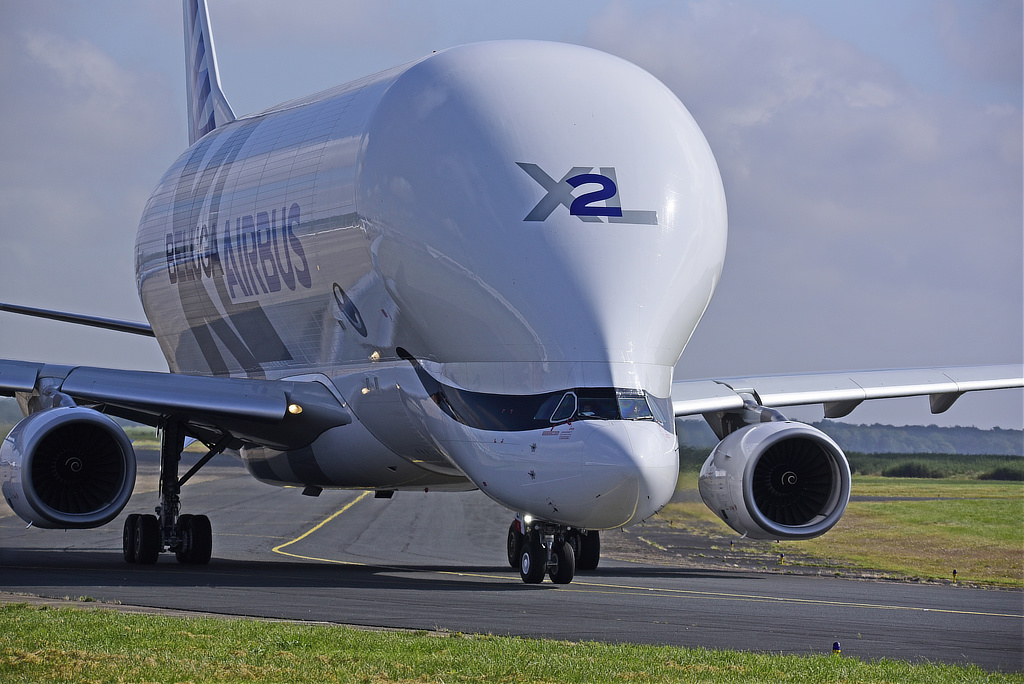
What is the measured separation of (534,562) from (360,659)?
21.6 feet

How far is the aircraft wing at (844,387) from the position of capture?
686 inches

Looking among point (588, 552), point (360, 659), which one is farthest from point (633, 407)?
point (588, 552)

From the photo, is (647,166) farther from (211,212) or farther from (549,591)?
(211,212)

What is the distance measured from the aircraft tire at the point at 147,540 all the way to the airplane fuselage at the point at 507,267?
2682mm

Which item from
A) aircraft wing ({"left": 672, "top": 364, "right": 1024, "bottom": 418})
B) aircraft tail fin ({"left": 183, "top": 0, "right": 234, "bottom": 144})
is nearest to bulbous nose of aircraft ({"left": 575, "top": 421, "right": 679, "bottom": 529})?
aircraft wing ({"left": 672, "top": 364, "right": 1024, "bottom": 418})

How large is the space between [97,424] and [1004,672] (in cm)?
1046

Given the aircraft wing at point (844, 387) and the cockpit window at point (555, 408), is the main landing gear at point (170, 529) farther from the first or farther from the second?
the aircraft wing at point (844, 387)

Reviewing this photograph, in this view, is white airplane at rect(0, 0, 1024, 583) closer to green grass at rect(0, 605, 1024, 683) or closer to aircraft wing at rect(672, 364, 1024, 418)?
aircraft wing at rect(672, 364, 1024, 418)

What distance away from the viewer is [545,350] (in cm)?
1308

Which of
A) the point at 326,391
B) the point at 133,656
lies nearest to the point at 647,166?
the point at 326,391

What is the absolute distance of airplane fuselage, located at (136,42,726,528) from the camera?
505 inches

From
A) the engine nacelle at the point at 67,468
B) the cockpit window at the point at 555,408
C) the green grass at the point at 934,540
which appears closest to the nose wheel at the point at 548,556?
the cockpit window at the point at 555,408

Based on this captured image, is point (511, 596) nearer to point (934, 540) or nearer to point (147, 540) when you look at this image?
point (147, 540)

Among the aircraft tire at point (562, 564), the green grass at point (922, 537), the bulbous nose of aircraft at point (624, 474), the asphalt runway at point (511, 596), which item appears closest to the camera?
the asphalt runway at point (511, 596)
